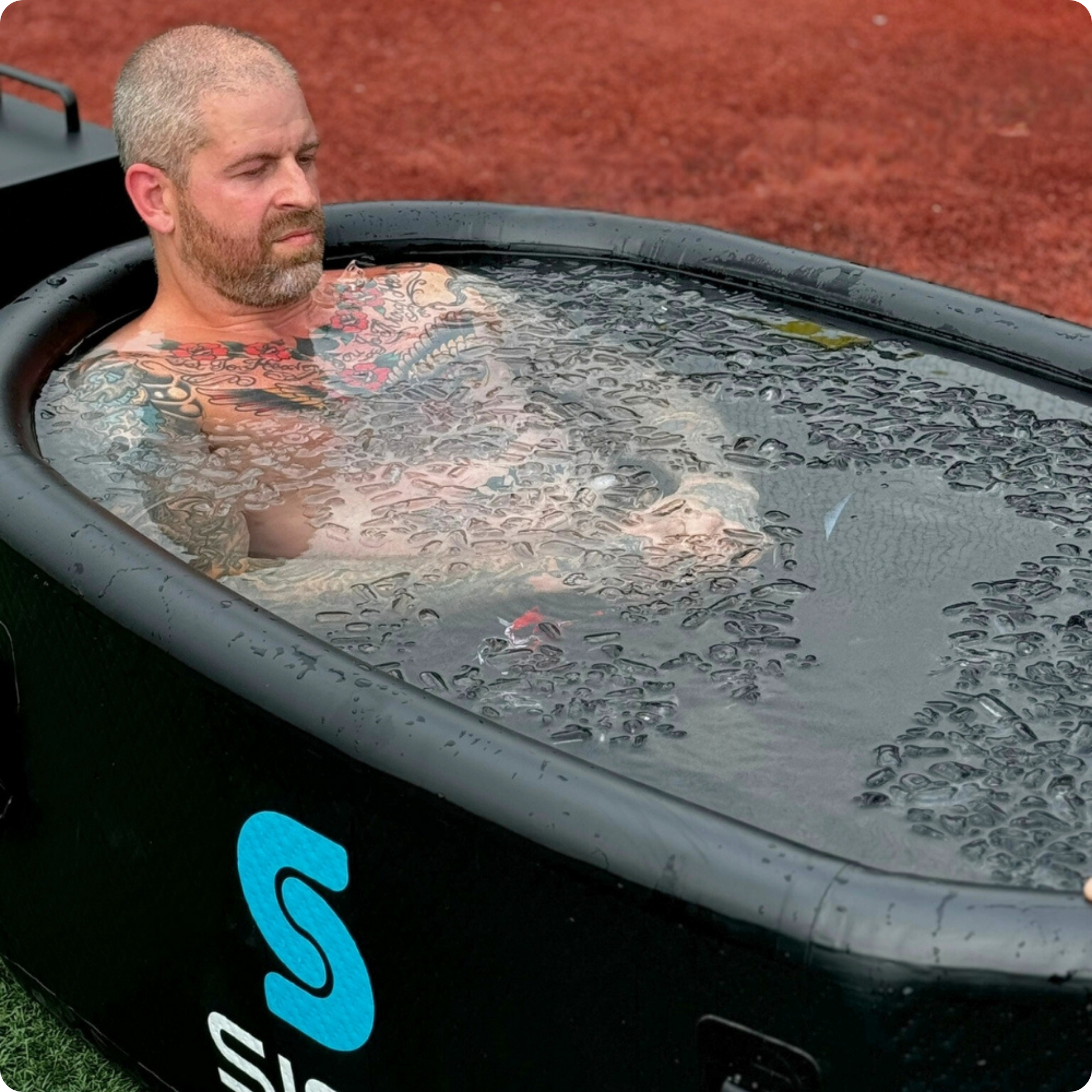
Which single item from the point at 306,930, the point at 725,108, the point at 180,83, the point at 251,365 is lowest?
the point at 725,108

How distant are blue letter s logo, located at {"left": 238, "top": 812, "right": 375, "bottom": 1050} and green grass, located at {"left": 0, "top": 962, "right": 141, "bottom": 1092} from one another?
0.46 metres

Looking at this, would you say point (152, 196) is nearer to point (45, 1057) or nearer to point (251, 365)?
point (251, 365)

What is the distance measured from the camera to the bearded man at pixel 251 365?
86.4 inches

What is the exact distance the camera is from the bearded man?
7.20 ft

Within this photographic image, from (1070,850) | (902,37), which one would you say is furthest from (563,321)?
(902,37)

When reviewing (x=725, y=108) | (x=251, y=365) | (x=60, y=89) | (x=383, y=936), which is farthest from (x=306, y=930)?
(x=725, y=108)

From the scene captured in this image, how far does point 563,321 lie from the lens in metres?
2.72

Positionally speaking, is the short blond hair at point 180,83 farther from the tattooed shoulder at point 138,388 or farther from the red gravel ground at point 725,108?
the red gravel ground at point 725,108

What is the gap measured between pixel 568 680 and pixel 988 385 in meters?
0.99

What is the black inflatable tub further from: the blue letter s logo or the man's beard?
the man's beard

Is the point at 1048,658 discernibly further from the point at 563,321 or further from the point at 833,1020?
the point at 563,321

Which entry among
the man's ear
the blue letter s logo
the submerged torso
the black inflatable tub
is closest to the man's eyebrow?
the man's ear

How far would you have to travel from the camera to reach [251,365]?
2.48m

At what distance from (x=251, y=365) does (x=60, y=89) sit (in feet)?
2.33
